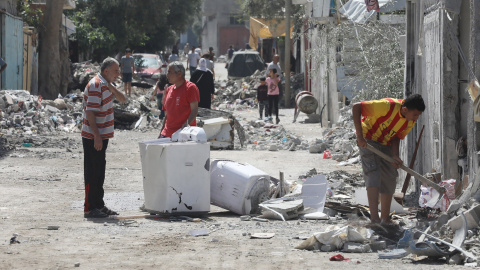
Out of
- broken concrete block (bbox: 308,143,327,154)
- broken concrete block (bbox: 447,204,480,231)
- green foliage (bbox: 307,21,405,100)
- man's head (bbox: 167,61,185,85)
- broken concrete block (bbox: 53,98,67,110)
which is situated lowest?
broken concrete block (bbox: 447,204,480,231)

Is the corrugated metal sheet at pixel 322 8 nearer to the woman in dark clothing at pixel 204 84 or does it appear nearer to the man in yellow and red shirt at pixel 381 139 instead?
the woman in dark clothing at pixel 204 84

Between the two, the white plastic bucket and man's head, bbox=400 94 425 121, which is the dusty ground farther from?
man's head, bbox=400 94 425 121

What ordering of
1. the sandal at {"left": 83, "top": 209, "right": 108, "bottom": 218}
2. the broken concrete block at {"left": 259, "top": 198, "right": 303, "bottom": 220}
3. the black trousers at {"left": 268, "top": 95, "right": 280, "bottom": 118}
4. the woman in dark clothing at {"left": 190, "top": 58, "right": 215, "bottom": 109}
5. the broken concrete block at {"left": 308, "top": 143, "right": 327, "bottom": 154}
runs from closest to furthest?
the broken concrete block at {"left": 259, "top": 198, "right": 303, "bottom": 220}, the sandal at {"left": 83, "top": 209, "right": 108, "bottom": 218}, the broken concrete block at {"left": 308, "top": 143, "right": 327, "bottom": 154}, the woman in dark clothing at {"left": 190, "top": 58, "right": 215, "bottom": 109}, the black trousers at {"left": 268, "top": 95, "right": 280, "bottom": 118}

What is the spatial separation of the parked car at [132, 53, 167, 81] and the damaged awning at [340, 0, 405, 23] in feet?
67.9

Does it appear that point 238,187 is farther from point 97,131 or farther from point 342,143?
point 342,143

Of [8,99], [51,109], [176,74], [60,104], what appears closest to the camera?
[176,74]

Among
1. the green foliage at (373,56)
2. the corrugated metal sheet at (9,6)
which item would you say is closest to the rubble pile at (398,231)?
the green foliage at (373,56)

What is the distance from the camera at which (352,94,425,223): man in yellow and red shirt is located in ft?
25.4

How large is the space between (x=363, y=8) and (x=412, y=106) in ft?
25.9

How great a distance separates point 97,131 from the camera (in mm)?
8742

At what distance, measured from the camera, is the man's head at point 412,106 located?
7520 mm

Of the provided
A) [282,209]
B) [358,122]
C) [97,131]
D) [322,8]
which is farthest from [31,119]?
[358,122]

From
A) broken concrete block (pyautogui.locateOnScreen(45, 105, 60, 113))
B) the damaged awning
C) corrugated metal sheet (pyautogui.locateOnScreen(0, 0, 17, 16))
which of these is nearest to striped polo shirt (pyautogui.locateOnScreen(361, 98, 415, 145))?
the damaged awning

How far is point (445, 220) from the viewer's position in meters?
7.14
